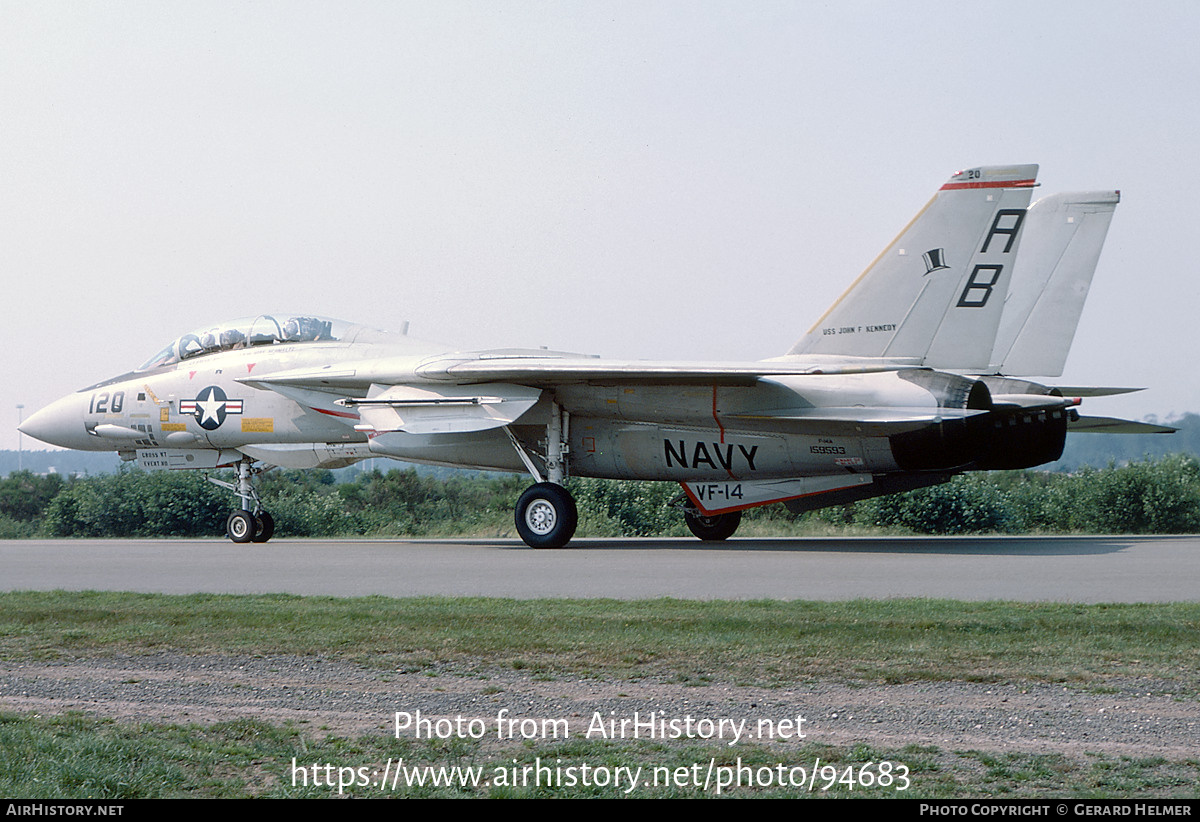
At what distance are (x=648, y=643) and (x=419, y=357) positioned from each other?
10.4m

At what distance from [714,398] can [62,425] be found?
36.6ft

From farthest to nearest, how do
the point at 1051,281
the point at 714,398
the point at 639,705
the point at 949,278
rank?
the point at 1051,281 < the point at 714,398 < the point at 949,278 < the point at 639,705

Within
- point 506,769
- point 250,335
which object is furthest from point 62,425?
point 506,769

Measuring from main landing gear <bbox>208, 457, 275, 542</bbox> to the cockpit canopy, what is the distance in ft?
6.36

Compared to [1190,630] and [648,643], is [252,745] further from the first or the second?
[1190,630]

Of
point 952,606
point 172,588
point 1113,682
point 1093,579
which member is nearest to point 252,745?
point 1113,682

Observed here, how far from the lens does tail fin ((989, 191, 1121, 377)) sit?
17.0 m

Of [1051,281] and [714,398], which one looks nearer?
[714,398]

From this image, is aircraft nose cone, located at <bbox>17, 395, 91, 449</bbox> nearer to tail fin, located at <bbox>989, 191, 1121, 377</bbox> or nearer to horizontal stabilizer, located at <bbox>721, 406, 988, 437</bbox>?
horizontal stabilizer, located at <bbox>721, 406, 988, 437</bbox>

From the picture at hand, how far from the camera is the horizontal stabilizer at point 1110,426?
1788 centimetres

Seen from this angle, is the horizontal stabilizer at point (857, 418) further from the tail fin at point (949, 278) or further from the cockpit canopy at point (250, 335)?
the cockpit canopy at point (250, 335)

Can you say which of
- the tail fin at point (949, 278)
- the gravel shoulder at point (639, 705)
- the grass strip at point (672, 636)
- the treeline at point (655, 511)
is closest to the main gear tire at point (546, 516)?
the tail fin at point (949, 278)

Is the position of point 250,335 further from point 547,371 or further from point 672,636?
point 672,636

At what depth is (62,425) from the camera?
62.5 ft
